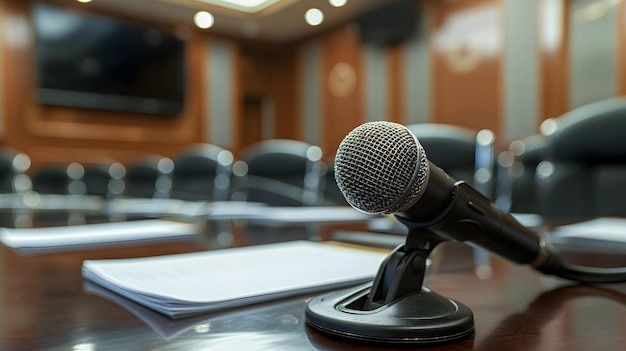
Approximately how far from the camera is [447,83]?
15.9ft

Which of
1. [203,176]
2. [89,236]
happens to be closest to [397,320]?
[89,236]

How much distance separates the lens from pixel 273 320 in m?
0.33

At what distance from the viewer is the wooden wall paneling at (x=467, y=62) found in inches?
175

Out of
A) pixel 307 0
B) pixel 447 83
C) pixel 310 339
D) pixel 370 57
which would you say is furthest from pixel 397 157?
pixel 370 57

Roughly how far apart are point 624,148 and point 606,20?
2.97 m

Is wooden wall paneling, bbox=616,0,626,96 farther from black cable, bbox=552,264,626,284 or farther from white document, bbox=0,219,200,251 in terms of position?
black cable, bbox=552,264,626,284

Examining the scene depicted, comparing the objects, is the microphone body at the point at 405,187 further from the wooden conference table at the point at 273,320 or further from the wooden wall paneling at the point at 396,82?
the wooden wall paneling at the point at 396,82

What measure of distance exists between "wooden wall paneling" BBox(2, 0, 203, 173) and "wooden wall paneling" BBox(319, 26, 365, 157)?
159 cm

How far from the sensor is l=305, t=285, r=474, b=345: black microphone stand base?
0.91ft

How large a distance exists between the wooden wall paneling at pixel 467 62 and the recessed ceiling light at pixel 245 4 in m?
3.46

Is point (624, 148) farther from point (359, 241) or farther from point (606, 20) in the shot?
point (606, 20)

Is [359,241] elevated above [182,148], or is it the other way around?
[182,148]

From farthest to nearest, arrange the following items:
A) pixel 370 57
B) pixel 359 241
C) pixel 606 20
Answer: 1. pixel 370 57
2. pixel 606 20
3. pixel 359 241

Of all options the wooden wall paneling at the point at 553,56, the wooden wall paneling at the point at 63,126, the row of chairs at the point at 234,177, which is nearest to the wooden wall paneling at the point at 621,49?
the wooden wall paneling at the point at 553,56
